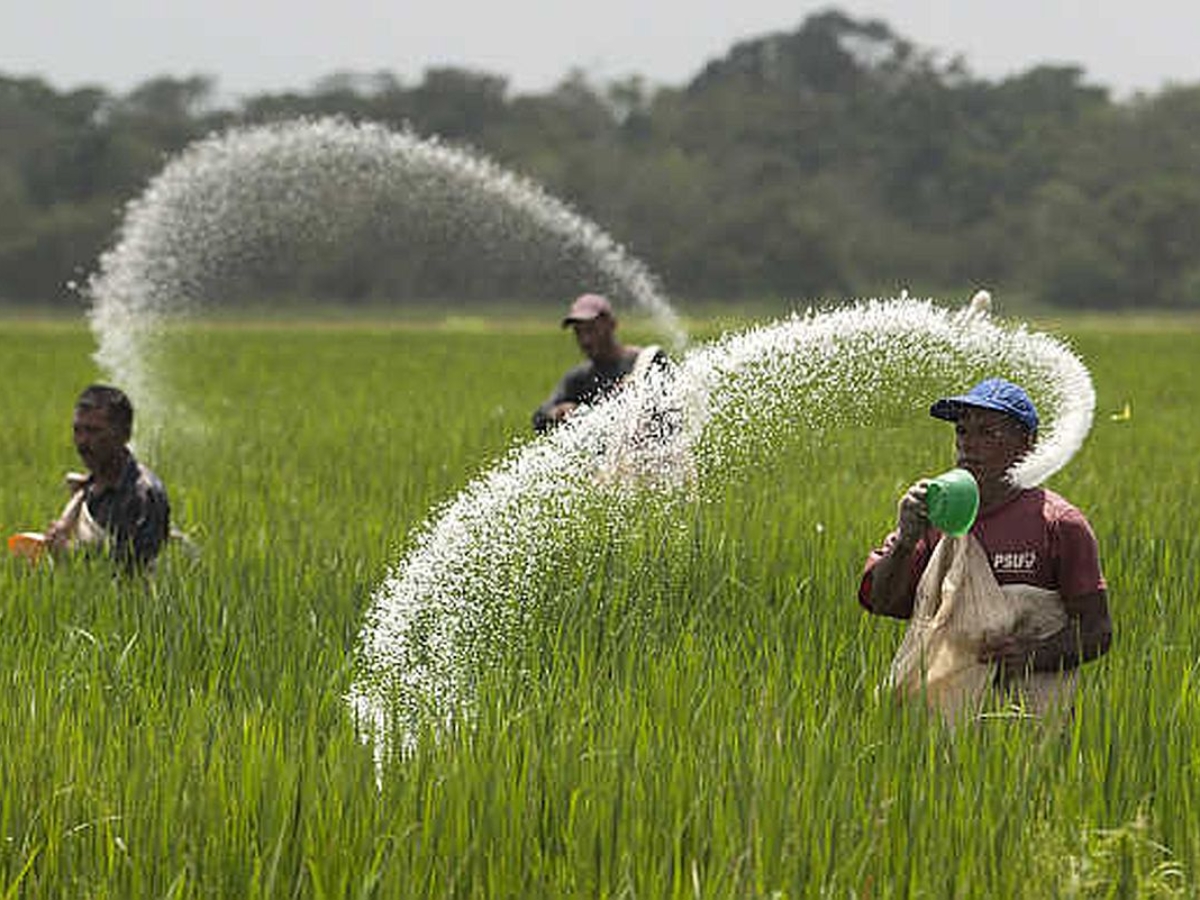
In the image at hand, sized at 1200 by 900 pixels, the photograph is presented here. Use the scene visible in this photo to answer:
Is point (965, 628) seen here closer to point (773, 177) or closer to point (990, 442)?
point (990, 442)

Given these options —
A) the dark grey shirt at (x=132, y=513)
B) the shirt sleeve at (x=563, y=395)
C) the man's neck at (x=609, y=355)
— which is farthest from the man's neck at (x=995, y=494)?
the shirt sleeve at (x=563, y=395)

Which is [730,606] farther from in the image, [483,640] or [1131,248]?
[1131,248]

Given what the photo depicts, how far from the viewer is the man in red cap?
7.84 meters

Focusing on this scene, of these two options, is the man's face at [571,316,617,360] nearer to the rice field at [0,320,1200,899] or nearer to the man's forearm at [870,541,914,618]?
the rice field at [0,320,1200,899]

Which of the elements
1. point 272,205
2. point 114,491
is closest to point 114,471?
point 114,491

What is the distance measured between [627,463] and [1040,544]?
1724mm

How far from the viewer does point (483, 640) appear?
17.1ft

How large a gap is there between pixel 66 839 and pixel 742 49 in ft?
356

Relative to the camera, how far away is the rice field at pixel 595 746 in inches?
125

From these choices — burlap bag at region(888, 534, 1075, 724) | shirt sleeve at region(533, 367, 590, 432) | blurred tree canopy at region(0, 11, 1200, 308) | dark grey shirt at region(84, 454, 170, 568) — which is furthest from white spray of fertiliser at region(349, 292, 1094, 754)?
blurred tree canopy at region(0, 11, 1200, 308)

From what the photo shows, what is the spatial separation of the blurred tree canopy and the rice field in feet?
166

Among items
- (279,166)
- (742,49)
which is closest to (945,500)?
(279,166)

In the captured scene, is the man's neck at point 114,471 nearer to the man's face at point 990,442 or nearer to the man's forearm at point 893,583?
the man's forearm at point 893,583

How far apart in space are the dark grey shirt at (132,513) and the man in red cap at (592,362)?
2.00 meters
